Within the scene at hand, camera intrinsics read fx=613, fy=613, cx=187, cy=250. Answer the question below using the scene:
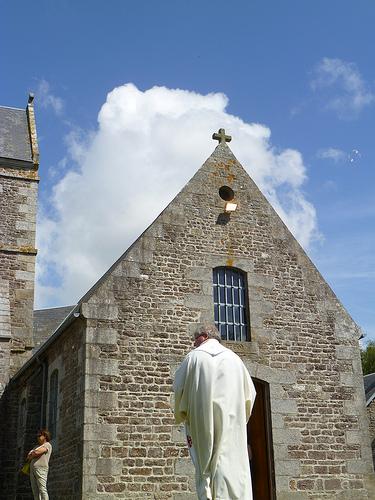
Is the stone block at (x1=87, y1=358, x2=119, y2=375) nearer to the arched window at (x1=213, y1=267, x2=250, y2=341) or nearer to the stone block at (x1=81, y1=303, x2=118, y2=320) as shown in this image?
the stone block at (x1=81, y1=303, x2=118, y2=320)

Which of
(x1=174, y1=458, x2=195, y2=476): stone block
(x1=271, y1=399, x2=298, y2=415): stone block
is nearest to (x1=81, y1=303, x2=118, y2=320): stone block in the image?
(x1=174, y1=458, x2=195, y2=476): stone block

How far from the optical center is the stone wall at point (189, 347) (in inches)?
416

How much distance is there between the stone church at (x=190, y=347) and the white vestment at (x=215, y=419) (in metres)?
6.10

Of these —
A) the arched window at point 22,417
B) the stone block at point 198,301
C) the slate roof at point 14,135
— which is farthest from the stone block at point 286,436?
the slate roof at point 14,135

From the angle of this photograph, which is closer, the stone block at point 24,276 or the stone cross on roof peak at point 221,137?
the stone cross on roof peak at point 221,137

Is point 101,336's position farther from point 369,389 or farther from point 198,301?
point 369,389

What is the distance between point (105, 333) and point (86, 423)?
5.29 feet

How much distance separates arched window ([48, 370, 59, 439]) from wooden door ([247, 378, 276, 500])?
4022mm

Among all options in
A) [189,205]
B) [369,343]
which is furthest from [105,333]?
[369,343]

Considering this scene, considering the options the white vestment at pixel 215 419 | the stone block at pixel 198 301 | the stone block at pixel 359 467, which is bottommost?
the stone block at pixel 359 467

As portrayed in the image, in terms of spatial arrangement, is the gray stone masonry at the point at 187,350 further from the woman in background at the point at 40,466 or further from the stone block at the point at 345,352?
the woman in background at the point at 40,466

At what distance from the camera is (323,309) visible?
13133mm

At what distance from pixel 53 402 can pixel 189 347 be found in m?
3.48

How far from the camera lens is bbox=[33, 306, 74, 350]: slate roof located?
19891 mm
